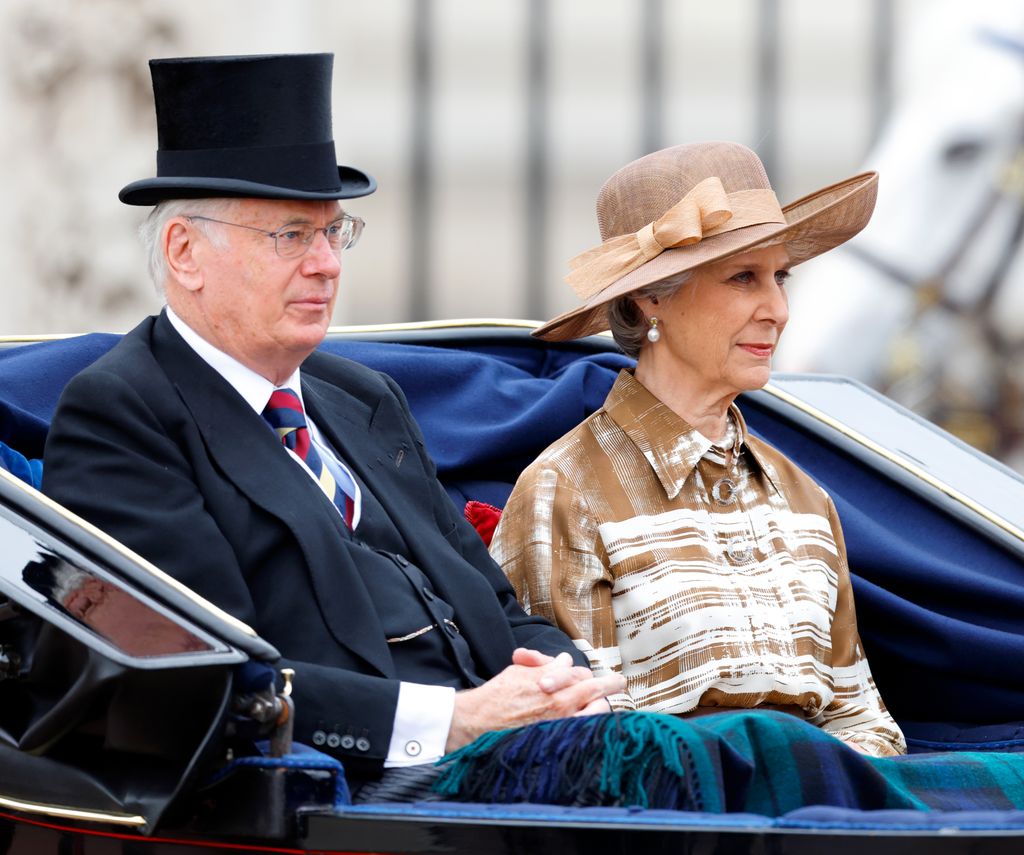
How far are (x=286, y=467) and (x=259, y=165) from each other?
16.4 inches

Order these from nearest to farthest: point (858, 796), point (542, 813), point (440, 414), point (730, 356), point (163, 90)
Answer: point (542, 813) < point (858, 796) < point (163, 90) < point (730, 356) < point (440, 414)

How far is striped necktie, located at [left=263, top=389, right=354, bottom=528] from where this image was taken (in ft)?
7.78

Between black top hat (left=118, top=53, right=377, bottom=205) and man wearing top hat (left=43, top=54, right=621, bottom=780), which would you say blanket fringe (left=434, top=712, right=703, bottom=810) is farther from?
black top hat (left=118, top=53, right=377, bottom=205)

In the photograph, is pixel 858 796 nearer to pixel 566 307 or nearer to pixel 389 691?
pixel 389 691

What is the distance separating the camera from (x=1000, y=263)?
7539 millimetres

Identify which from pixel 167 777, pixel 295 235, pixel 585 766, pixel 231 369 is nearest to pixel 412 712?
pixel 585 766

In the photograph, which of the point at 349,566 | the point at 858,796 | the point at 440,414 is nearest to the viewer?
the point at 858,796

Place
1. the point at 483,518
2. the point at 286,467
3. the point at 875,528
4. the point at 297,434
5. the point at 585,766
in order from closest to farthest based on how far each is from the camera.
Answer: the point at 585,766, the point at 286,467, the point at 297,434, the point at 483,518, the point at 875,528

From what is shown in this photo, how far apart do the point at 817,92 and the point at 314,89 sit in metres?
5.73

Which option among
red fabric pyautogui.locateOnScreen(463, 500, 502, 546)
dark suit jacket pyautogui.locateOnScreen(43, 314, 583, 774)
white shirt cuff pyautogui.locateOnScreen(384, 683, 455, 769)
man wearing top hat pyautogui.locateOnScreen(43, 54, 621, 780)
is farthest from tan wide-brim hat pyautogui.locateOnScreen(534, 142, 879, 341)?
white shirt cuff pyautogui.locateOnScreen(384, 683, 455, 769)

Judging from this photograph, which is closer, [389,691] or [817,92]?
[389,691]

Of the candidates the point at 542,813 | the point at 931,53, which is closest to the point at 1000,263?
the point at 931,53

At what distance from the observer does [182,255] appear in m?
2.35

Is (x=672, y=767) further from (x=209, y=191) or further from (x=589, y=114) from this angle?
(x=589, y=114)
